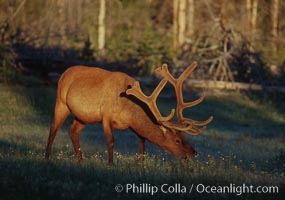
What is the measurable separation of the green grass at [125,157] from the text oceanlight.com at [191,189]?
10cm

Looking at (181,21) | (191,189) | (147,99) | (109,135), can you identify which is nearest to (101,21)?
(181,21)

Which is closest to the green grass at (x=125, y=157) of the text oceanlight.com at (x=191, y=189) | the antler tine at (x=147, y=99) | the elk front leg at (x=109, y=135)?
the text oceanlight.com at (x=191, y=189)

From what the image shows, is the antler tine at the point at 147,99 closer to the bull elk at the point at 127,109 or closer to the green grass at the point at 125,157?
the bull elk at the point at 127,109

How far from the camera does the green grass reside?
9820mm

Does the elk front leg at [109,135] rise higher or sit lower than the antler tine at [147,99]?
lower

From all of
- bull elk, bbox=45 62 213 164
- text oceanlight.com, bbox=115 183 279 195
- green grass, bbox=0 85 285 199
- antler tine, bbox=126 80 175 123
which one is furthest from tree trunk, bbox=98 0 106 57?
text oceanlight.com, bbox=115 183 279 195

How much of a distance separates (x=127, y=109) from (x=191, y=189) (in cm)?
254

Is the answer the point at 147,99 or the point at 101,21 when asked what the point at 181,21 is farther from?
the point at 147,99

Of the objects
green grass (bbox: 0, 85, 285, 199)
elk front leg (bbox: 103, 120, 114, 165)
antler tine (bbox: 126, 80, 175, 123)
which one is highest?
antler tine (bbox: 126, 80, 175, 123)

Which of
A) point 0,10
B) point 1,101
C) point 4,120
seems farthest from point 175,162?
point 0,10

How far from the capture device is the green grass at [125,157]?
982 centimetres

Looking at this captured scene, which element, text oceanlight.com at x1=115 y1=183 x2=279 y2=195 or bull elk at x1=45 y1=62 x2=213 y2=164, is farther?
bull elk at x1=45 y1=62 x2=213 y2=164

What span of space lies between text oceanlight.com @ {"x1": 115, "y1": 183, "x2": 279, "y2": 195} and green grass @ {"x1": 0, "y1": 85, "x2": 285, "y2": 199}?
98 mm

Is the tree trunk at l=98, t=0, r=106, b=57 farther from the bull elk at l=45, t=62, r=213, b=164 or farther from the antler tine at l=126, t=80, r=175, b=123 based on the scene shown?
the antler tine at l=126, t=80, r=175, b=123
